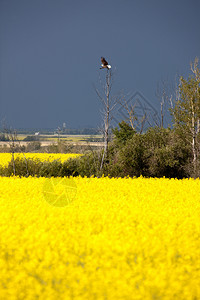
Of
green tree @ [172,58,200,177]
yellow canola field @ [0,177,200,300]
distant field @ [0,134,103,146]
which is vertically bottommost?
yellow canola field @ [0,177,200,300]

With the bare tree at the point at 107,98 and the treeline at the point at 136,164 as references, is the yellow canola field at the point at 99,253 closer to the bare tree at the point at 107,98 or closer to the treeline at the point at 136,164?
the treeline at the point at 136,164

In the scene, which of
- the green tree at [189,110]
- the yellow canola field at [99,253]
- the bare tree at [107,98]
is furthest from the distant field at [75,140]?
the yellow canola field at [99,253]

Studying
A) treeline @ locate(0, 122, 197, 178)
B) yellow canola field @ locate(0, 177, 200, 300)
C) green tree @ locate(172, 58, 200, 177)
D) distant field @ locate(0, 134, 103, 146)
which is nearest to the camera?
yellow canola field @ locate(0, 177, 200, 300)

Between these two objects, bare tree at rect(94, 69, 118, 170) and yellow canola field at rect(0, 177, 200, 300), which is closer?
yellow canola field at rect(0, 177, 200, 300)

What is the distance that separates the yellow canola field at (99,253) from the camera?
143 inches

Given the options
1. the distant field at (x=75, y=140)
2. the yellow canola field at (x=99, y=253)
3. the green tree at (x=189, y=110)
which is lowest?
the yellow canola field at (x=99, y=253)

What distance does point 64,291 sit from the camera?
3.67 metres

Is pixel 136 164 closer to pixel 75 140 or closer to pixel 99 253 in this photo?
pixel 99 253

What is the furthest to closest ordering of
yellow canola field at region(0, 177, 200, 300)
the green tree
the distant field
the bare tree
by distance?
1. the bare tree
2. the distant field
3. the green tree
4. yellow canola field at region(0, 177, 200, 300)

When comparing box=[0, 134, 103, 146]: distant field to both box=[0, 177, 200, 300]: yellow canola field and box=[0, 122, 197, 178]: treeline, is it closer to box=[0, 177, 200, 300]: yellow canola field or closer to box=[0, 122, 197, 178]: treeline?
box=[0, 122, 197, 178]: treeline

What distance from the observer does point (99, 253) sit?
432cm

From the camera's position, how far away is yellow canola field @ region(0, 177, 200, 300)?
364 cm

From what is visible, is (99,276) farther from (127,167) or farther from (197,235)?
(127,167)

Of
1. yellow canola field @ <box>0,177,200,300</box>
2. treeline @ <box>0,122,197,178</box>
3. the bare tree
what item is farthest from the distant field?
yellow canola field @ <box>0,177,200,300</box>
